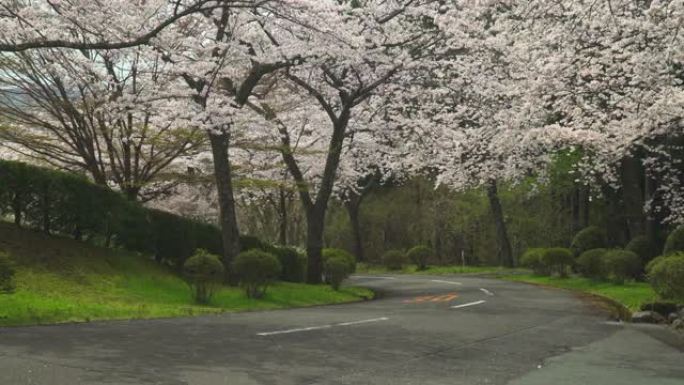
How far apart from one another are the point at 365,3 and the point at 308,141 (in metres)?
11.1

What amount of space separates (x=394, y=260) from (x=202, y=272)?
2495cm

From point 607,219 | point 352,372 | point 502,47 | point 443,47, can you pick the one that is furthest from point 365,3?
point 607,219

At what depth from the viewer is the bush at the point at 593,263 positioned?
78.3 ft

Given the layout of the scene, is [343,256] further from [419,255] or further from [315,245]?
[419,255]

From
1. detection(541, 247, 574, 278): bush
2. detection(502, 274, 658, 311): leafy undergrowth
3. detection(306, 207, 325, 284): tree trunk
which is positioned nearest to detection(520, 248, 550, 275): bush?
detection(502, 274, 658, 311): leafy undergrowth

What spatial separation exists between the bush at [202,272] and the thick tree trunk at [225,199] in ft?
11.1

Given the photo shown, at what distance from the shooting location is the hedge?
14.7 meters

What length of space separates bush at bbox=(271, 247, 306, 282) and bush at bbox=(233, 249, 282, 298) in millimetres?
5191

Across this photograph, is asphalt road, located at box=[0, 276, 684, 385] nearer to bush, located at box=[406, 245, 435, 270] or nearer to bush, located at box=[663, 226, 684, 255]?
bush, located at box=[663, 226, 684, 255]

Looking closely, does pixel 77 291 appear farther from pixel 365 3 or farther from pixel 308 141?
pixel 308 141

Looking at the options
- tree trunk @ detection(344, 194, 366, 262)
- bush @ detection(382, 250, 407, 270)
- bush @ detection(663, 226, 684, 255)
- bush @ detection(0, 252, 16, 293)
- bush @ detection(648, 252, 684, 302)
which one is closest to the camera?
bush @ detection(0, 252, 16, 293)

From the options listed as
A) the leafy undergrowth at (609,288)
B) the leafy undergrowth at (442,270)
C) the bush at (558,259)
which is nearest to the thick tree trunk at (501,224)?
the leafy undergrowth at (442,270)

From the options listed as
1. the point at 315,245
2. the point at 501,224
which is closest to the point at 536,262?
the point at 501,224

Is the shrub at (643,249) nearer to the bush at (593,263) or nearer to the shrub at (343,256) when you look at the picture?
the bush at (593,263)
